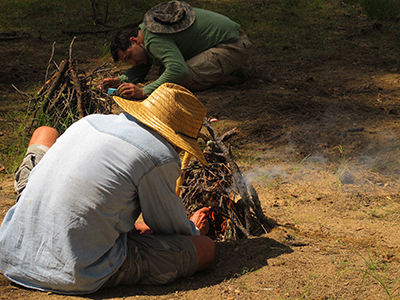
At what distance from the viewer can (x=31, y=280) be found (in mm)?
1893

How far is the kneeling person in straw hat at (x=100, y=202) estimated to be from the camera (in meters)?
1.77

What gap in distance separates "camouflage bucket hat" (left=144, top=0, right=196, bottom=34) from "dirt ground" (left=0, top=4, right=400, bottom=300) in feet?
2.96

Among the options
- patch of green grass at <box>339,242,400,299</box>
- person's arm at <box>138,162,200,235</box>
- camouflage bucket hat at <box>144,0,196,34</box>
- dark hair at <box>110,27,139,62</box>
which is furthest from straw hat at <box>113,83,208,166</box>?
camouflage bucket hat at <box>144,0,196,34</box>

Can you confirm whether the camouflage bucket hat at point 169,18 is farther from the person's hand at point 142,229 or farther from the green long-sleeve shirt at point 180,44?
the person's hand at point 142,229

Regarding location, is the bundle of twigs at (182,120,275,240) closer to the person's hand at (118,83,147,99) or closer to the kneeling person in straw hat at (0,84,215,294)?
the kneeling person in straw hat at (0,84,215,294)

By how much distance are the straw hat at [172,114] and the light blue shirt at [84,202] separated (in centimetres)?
5

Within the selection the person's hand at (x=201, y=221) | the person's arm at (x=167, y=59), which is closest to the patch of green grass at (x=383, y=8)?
the person's arm at (x=167, y=59)

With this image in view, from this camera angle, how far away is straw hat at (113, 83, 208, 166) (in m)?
1.92

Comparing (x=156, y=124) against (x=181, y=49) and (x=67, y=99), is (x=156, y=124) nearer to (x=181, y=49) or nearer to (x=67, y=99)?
(x=67, y=99)

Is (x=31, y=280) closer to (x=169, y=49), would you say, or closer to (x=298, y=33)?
(x=169, y=49)

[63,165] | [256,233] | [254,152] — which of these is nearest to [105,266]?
[63,165]

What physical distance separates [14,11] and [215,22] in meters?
4.91

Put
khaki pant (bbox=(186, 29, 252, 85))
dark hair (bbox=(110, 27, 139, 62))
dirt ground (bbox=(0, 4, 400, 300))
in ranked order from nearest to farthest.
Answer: dirt ground (bbox=(0, 4, 400, 300))
dark hair (bbox=(110, 27, 139, 62))
khaki pant (bbox=(186, 29, 252, 85))

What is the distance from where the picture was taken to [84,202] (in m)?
1.76
